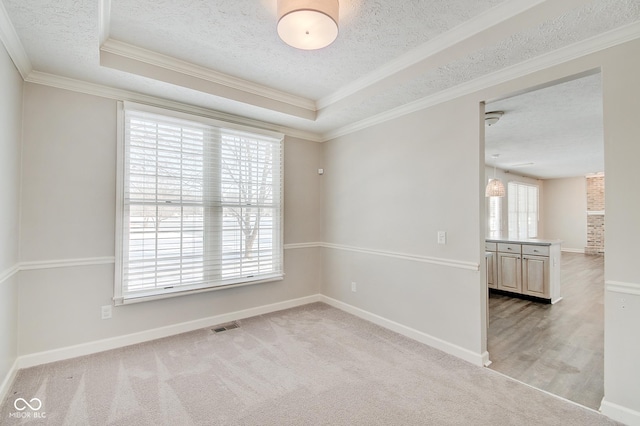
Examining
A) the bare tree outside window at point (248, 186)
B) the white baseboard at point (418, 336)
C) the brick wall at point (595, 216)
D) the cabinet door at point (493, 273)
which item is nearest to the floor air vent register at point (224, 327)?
the bare tree outside window at point (248, 186)

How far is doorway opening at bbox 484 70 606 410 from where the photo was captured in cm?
251

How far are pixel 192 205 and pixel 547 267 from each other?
16.4 feet

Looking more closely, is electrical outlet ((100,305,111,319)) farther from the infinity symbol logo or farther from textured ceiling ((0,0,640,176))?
textured ceiling ((0,0,640,176))

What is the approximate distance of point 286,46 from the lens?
245 cm

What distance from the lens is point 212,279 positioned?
3.44 metres

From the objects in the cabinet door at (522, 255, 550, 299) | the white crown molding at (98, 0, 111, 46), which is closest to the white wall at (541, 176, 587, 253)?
the cabinet door at (522, 255, 550, 299)

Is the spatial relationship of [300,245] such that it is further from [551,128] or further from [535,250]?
[551,128]

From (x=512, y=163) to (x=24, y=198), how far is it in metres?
8.43

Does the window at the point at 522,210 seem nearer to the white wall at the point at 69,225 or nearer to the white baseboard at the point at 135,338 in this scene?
the white baseboard at the point at 135,338

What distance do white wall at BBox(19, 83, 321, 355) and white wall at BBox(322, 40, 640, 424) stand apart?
95.1 inches

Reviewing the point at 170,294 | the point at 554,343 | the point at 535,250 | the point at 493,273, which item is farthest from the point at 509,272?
the point at 170,294

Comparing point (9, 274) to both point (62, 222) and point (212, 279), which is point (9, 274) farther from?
point (212, 279)

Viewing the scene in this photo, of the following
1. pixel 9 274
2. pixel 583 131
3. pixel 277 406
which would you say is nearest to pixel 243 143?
pixel 9 274

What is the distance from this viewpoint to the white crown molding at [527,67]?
1.89m
